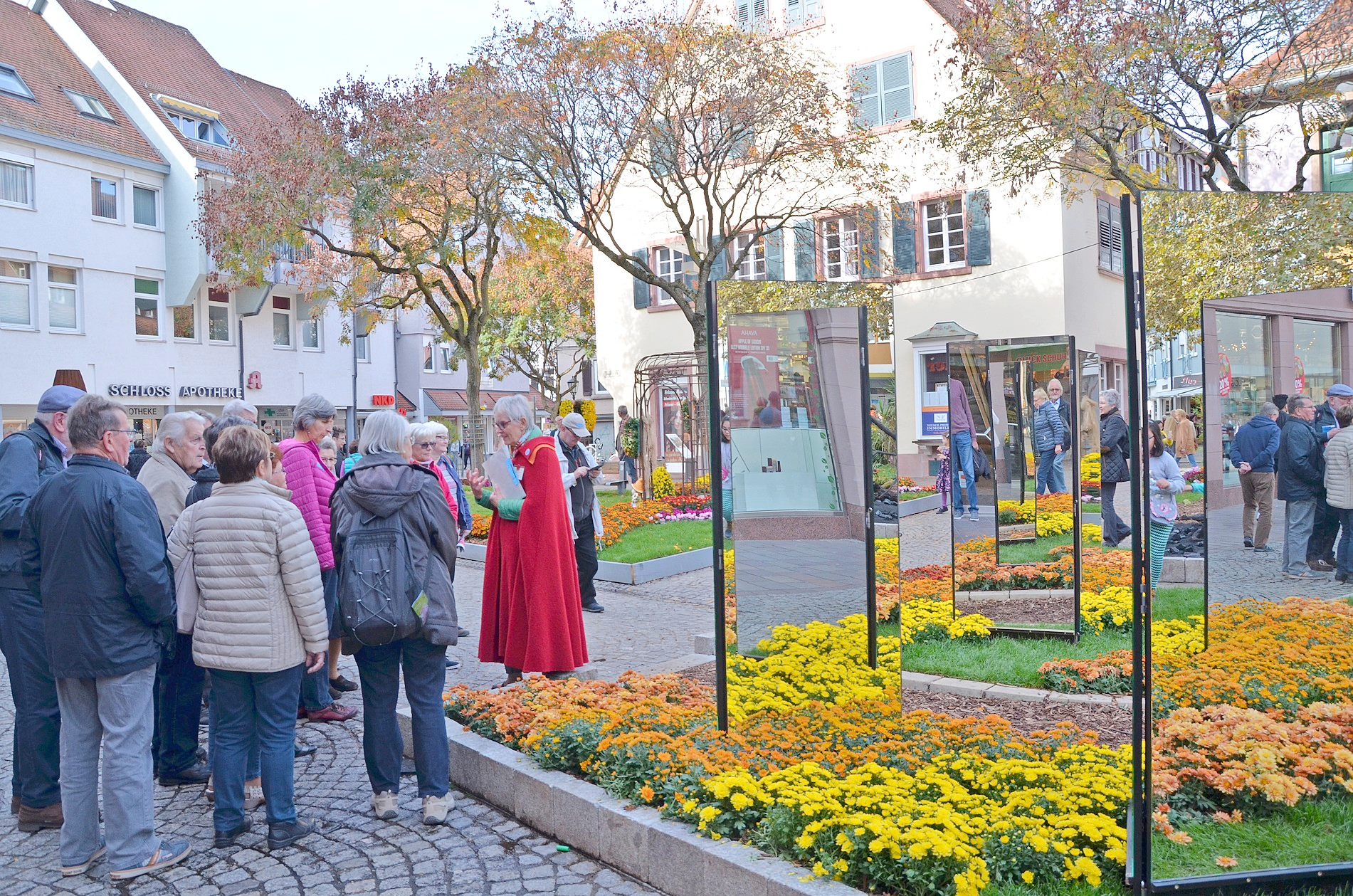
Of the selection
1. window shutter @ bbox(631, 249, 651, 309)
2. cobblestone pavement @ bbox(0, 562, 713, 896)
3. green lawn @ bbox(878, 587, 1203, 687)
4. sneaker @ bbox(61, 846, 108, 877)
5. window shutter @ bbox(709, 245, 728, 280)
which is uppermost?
window shutter @ bbox(631, 249, 651, 309)

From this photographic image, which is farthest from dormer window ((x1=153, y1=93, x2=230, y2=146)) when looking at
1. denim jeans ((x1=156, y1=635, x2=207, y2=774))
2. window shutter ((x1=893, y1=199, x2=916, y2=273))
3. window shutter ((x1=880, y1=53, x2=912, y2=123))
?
denim jeans ((x1=156, y1=635, x2=207, y2=774))

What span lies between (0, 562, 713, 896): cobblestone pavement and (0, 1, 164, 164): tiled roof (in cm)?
2775

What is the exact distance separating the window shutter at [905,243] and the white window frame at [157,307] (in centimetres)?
2154

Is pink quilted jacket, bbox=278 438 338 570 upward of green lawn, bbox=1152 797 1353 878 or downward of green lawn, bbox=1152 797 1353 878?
upward

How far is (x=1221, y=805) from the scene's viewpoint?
400 centimetres

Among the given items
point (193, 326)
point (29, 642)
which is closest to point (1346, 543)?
point (29, 642)

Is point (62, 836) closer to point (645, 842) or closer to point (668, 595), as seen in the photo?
point (645, 842)

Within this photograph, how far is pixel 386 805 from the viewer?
16.6ft

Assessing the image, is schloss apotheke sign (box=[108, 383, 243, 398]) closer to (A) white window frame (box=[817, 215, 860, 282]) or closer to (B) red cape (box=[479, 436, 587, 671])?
(A) white window frame (box=[817, 215, 860, 282])

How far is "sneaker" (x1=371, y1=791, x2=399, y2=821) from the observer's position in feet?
16.6

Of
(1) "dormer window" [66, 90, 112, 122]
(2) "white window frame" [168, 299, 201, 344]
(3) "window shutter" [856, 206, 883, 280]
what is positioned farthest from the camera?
(2) "white window frame" [168, 299, 201, 344]

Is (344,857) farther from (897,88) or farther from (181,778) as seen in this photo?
(897,88)

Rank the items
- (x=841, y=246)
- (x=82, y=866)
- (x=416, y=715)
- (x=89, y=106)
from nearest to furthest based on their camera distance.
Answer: (x=82, y=866) < (x=416, y=715) < (x=841, y=246) < (x=89, y=106)

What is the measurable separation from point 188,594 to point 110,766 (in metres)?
0.76
